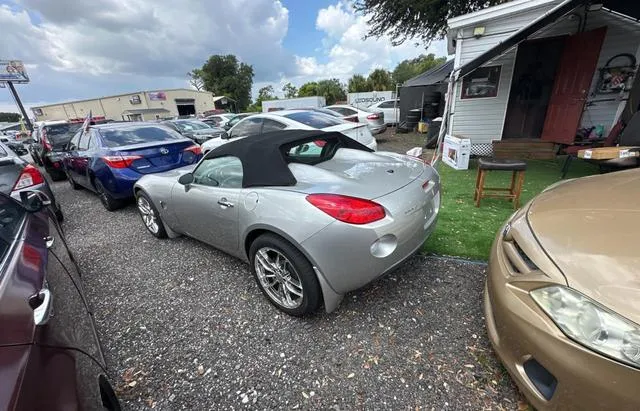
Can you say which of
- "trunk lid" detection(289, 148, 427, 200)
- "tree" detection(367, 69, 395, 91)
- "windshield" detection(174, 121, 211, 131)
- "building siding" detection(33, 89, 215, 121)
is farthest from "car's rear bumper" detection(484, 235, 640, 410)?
"tree" detection(367, 69, 395, 91)

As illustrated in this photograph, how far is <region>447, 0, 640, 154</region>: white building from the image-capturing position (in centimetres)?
569

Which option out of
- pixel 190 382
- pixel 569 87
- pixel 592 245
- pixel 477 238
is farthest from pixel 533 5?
pixel 190 382

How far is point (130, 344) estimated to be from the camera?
223 centimetres

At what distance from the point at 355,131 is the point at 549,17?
3.68 m

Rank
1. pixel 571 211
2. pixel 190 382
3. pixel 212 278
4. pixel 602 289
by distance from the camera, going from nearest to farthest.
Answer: pixel 602 289 < pixel 571 211 < pixel 190 382 < pixel 212 278

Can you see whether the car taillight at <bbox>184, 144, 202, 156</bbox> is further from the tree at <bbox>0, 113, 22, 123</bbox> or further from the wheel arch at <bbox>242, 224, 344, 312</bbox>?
the tree at <bbox>0, 113, 22, 123</bbox>

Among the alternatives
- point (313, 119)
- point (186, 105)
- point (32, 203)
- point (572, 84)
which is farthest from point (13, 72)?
point (572, 84)

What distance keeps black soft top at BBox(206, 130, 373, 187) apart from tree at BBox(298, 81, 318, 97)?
5463 centimetres

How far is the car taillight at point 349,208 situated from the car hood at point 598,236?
3.02 ft

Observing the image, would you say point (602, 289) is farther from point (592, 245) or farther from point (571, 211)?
point (571, 211)

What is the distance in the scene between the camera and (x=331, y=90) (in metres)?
52.8

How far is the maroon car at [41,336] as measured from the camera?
87 centimetres

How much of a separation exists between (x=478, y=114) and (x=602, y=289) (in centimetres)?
726

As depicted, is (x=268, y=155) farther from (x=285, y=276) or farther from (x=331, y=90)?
(x=331, y=90)
